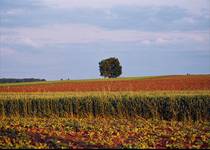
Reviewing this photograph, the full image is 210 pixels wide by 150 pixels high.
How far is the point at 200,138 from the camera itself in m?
15.5

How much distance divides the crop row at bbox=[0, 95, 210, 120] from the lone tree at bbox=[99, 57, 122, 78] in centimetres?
5208

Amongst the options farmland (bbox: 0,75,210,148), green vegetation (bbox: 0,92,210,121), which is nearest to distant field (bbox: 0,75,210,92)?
green vegetation (bbox: 0,92,210,121)

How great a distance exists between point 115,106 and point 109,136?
26.3 feet

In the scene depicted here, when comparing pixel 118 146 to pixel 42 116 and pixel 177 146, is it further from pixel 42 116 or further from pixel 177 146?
pixel 42 116

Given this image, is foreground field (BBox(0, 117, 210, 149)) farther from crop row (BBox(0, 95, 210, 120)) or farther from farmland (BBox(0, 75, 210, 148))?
crop row (BBox(0, 95, 210, 120))

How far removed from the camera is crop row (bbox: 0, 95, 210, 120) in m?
22.0

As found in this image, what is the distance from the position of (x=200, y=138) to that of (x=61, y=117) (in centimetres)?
1151

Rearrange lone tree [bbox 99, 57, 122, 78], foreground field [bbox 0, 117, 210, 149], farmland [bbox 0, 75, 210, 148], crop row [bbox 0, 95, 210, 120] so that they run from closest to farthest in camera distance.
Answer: foreground field [bbox 0, 117, 210, 149] → farmland [bbox 0, 75, 210, 148] → crop row [bbox 0, 95, 210, 120] → lone tree [bbox 99, 57, 122, 78]

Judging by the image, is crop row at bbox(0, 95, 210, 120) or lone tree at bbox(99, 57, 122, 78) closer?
crop row at bbox(0, 95, 210, 120)

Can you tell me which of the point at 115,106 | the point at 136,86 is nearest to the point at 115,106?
the point at 115,106

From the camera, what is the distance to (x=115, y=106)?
24.1 m

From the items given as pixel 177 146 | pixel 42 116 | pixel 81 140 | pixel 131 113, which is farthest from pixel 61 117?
pixel 177 146

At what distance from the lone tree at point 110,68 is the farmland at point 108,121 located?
51699 millimetres

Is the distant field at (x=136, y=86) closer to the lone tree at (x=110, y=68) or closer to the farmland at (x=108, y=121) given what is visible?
the farmland at (x=108, y=121)
